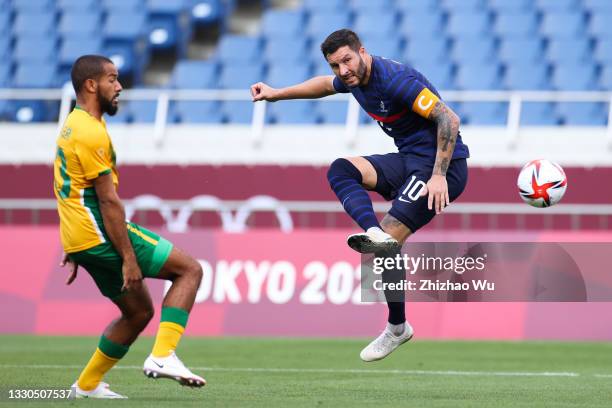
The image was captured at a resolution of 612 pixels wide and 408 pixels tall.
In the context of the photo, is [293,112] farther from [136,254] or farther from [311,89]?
[136,254]

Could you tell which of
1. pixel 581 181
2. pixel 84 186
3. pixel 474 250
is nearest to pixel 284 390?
pixel 84 186

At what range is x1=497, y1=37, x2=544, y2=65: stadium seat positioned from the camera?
18609 millimetres

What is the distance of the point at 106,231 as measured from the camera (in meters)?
7.16

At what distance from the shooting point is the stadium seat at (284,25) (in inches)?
784

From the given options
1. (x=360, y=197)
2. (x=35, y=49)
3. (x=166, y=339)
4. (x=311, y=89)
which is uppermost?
(x=35, y=49)

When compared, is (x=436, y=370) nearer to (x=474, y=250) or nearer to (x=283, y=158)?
(x=474, y=250)

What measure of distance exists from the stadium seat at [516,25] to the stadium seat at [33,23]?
759 cm

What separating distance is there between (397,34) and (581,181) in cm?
515

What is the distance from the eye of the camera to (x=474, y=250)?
13.6 m

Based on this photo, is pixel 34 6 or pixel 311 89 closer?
pixel 311 89

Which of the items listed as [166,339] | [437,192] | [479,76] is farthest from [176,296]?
[479,76]

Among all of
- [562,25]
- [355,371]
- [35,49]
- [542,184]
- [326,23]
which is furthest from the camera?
[35,49]

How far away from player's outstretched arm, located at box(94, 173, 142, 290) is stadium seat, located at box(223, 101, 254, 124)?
35.4ft

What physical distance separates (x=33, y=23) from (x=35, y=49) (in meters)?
0.77
